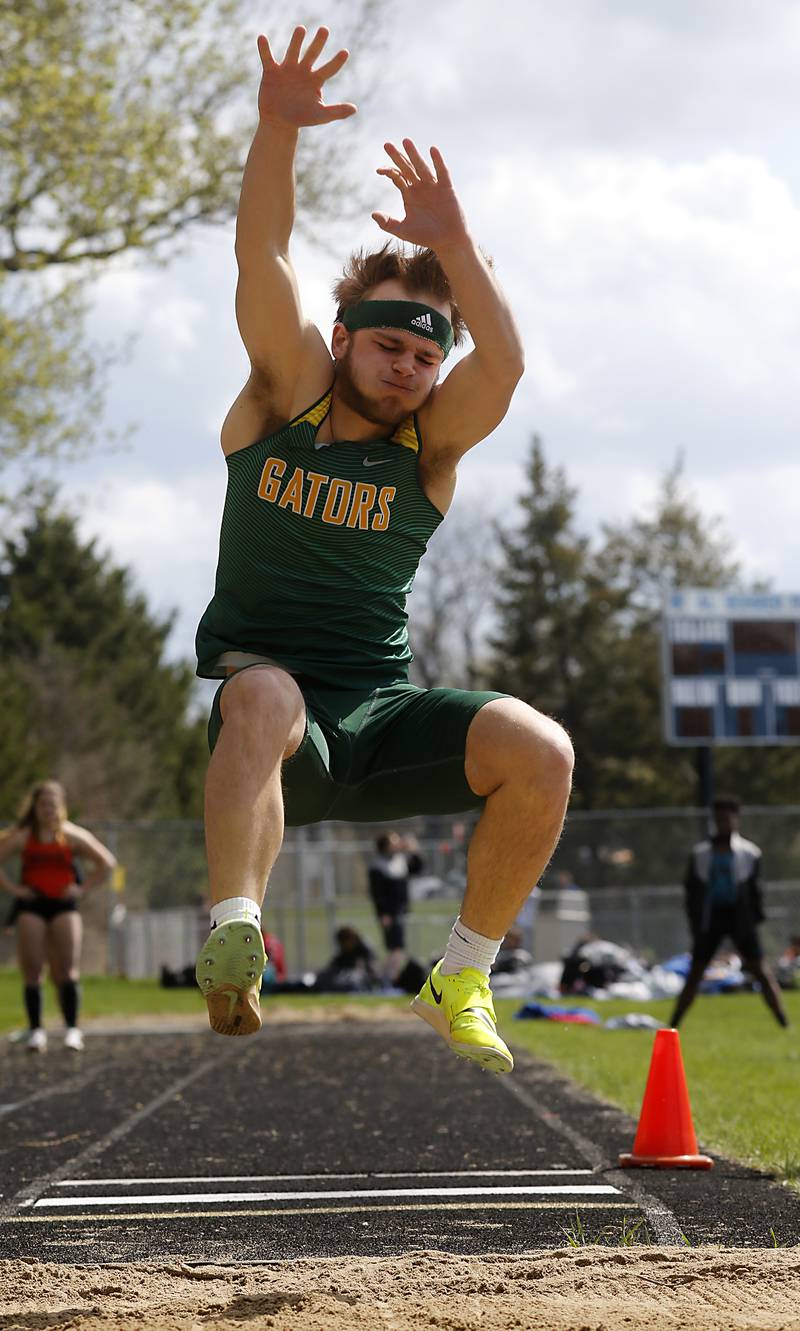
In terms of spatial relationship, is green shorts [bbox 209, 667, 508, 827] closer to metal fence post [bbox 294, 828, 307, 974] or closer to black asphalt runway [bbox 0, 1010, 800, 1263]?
black asphalt runway [bbox 0, 1010, 800, 1263]

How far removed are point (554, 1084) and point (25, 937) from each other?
191 inches

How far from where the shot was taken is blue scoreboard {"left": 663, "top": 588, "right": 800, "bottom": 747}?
77.4 ft

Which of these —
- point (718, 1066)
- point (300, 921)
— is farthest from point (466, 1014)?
point (300, 921)

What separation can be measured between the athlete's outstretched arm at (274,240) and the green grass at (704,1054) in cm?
379

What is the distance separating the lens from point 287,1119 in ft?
29.8

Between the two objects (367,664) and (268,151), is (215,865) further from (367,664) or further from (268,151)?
(268,151)

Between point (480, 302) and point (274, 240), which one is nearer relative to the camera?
point (274, 240)

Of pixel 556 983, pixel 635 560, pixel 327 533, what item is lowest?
pixel 556 983

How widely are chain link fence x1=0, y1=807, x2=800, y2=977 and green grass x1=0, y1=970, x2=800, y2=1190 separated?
8.27 feet

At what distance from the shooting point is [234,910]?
4051 millimetres

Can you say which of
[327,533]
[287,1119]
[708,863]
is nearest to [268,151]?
[327,533]

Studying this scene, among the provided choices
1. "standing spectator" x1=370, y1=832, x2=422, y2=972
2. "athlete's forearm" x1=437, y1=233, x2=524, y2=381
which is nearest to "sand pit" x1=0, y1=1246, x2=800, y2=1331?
"athlete's forearm" x1=437, y1=233, x2=524, y2=381

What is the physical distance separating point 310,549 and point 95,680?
4493 centimetres

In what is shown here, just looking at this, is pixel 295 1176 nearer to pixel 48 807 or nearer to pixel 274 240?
pixel 274 240
